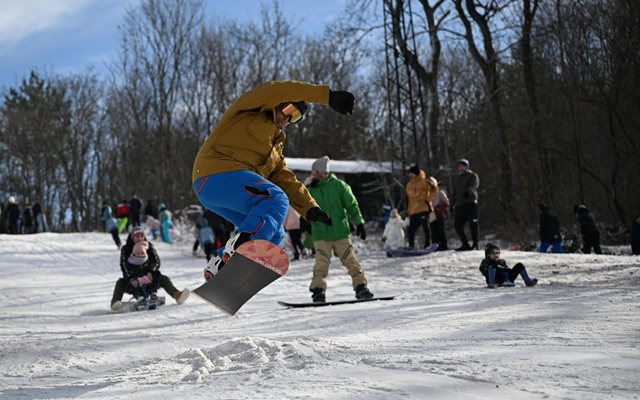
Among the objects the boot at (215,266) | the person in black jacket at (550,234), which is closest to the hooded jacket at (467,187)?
the person in black jacket at (550,234)

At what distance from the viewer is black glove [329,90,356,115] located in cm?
482

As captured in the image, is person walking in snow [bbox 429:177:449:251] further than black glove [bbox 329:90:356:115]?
Yes

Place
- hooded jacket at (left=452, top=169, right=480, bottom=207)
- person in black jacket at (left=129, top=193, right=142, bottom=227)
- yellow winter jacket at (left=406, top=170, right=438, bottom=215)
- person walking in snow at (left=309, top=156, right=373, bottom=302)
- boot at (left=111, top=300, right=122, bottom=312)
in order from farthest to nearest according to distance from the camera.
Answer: person in black jacket at (left=129, top=193, right=142, bottom=227), yellow winter jacket at (left=406, top=170, right=438, bottom=215), hooded jacket at (left=452, top=169, right=480, bottom=207), boot at (left=111, top=300, right=122, bottom=312), person walking in snow at (left=309, top=156, right=373, bottom=302)

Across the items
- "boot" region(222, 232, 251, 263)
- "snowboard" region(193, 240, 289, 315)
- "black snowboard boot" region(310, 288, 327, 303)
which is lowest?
"black snowboard boot" region(310, 288, 327, 303)

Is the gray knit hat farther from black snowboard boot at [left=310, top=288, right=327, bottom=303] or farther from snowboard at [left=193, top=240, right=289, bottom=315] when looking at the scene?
snowboard at [left=193, top=240, right=289, bottom=315]

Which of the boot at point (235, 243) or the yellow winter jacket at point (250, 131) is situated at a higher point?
the yellow winter jacket at point (250, 131)

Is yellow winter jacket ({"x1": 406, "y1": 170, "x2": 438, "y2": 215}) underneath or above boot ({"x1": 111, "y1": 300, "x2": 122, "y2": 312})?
above

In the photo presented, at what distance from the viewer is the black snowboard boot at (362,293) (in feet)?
27.9

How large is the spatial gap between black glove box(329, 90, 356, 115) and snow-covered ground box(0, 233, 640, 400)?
5.09 feet

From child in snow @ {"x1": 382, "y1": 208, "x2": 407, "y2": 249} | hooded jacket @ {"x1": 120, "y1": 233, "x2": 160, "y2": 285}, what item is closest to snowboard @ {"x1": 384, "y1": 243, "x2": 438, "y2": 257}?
child in snow @ {"x1": 382, "y1": 208, "x2": 407, "y2": 249}

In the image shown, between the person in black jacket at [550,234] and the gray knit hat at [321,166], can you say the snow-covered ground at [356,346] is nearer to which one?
the gray knit hat at [321,166]

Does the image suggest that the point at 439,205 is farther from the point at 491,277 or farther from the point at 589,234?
the point at 491,277

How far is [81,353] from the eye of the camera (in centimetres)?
514

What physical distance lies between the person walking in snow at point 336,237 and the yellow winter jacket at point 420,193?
5.36 m
